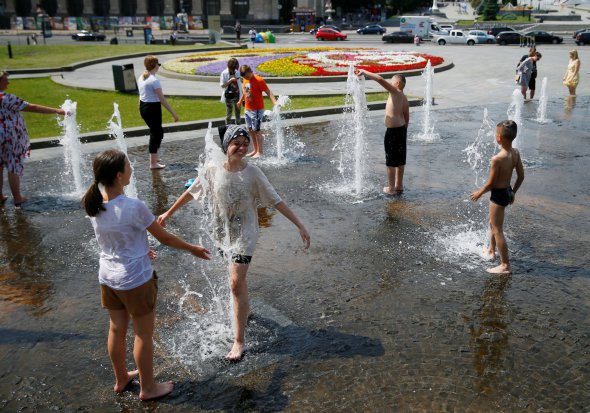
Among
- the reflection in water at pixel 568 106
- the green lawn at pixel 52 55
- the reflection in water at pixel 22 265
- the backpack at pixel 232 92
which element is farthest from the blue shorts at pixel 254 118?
the green lawn at pixel 52 55

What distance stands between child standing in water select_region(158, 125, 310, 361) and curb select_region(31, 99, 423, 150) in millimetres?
8799

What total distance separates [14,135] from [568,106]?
49.2 feet

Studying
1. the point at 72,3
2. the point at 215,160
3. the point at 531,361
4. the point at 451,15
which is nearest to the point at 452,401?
the point at 531,361

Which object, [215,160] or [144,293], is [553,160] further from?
[144,293]

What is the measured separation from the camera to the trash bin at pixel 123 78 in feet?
64.4

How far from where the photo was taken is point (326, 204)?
8508 mm

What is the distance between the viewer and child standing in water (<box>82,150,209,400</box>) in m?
3.81

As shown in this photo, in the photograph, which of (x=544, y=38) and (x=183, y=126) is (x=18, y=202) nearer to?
(x=183, y=126)

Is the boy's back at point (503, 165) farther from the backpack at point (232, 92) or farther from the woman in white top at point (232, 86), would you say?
the backpack at point (232, 92)

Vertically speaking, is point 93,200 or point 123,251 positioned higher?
point 93,200

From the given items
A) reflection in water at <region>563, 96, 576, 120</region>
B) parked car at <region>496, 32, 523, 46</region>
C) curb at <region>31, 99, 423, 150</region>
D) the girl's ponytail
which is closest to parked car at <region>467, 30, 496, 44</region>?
parked car at <region>496, 32, 523, 46</region>

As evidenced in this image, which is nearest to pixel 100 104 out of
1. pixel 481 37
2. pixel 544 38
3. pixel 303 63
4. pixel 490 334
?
pixel 303 63

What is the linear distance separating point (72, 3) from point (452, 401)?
8873cm

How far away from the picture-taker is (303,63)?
28062mm
